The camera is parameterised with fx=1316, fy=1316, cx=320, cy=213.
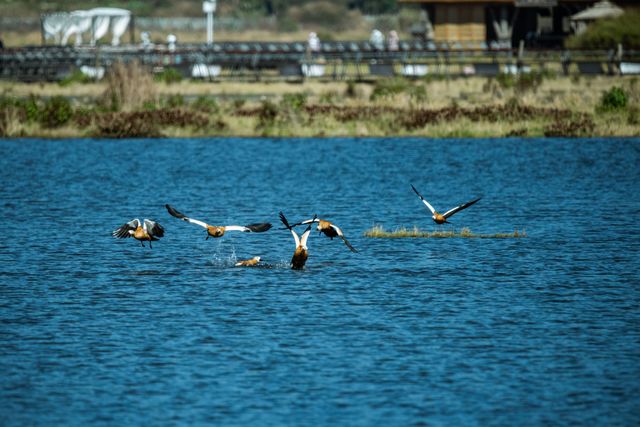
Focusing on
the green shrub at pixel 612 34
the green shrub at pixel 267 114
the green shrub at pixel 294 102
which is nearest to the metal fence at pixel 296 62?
the green shrub at pixel 612 34

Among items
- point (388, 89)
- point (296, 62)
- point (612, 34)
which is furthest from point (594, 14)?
point (388, 89)

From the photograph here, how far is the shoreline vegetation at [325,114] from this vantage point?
52.2m

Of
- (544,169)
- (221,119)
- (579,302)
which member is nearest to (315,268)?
(579,302)

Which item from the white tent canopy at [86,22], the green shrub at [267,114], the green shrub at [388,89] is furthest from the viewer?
the white tent canopy at [86,22]

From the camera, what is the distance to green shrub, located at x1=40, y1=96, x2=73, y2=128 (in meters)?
52.4

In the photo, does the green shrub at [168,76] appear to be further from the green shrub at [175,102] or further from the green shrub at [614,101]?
the green shrub at [614,101]

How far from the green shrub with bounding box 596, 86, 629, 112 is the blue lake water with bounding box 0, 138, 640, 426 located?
33.8 ft

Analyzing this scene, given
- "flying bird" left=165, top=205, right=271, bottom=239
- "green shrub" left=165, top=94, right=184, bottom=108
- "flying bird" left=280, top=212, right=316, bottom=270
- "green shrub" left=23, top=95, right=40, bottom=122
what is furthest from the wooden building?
"flying bird" left=165, top=205, right=271, bottom=239

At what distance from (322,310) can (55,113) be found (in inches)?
1330

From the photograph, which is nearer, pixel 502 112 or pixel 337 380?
pixel 337 380

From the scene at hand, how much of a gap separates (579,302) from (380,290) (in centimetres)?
343

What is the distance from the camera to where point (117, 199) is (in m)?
38.2

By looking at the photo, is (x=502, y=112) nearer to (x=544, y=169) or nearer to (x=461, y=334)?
(x=544, y=169)

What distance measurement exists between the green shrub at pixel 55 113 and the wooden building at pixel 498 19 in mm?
42704
